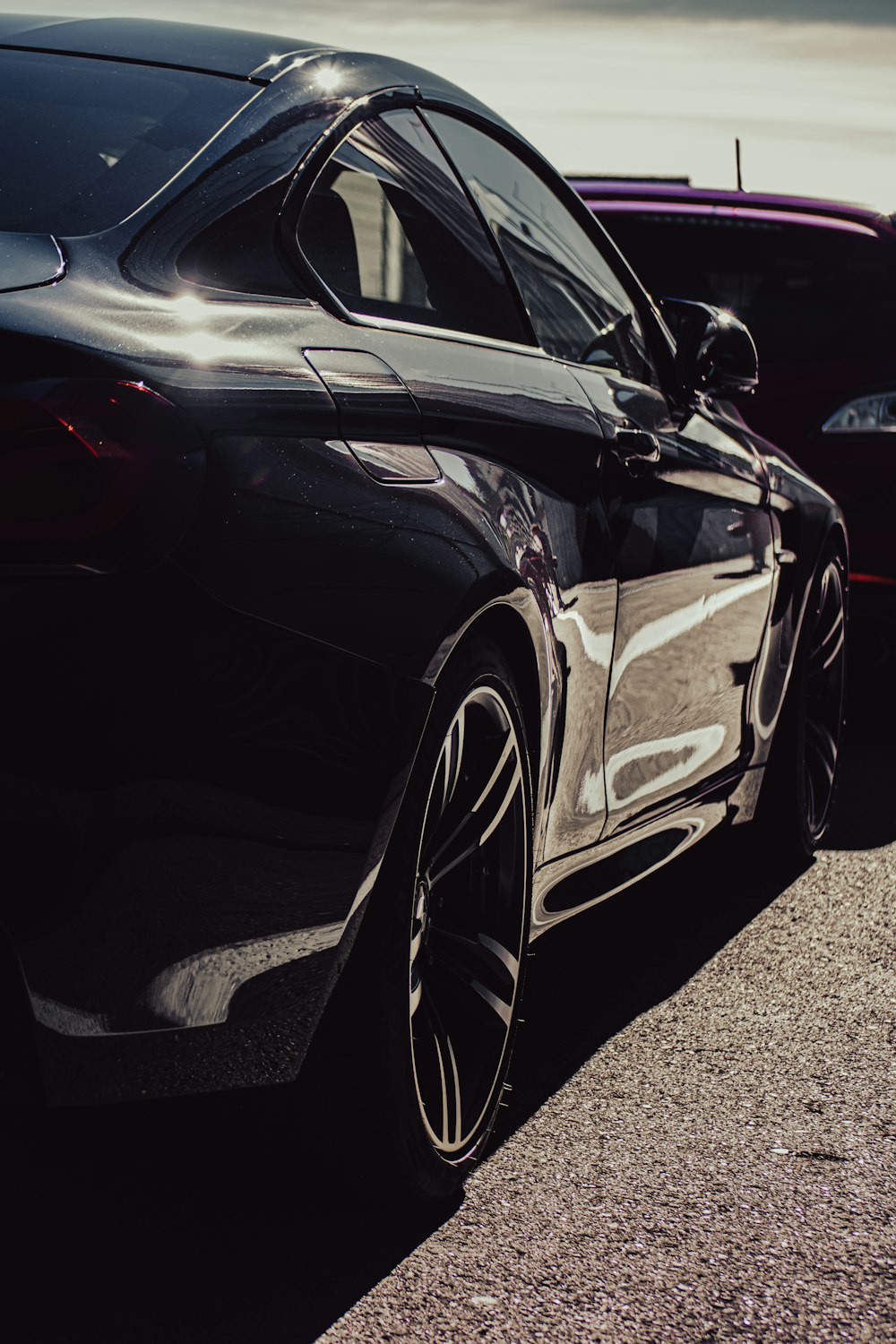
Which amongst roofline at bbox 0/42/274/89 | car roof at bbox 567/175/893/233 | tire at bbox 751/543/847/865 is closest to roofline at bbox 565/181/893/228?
car roof at bbox 567/175/893/233

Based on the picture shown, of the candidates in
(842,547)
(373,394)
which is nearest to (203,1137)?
(373,394)

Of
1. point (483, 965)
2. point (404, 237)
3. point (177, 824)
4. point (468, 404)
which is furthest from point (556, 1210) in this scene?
point (404, 237)

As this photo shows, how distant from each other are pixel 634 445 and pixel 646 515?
13 centimetres

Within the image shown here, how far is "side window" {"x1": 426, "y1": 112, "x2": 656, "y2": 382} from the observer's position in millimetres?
3564

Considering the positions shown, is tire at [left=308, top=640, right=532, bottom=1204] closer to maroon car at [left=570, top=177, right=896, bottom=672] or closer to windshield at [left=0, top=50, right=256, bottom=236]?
windshield at [left=0, top=50, right=256, bottom=236]

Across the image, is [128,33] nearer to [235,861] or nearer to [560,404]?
[560,404]

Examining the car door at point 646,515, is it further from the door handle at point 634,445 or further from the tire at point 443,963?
the tire at point 443,963

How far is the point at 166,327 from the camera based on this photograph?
233 cm

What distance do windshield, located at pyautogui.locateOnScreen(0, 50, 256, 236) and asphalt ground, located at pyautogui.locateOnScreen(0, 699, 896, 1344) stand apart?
1124mm

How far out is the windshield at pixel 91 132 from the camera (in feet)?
8.38

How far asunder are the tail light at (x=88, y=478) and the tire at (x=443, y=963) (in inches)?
24.1

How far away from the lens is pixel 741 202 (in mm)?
7176

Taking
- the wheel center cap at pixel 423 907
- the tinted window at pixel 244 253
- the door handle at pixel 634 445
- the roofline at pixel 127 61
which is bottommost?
the wheel center cap at pixel 423 907

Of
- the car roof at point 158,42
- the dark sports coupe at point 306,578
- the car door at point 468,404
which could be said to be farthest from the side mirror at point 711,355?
the car roof at point 158,42
